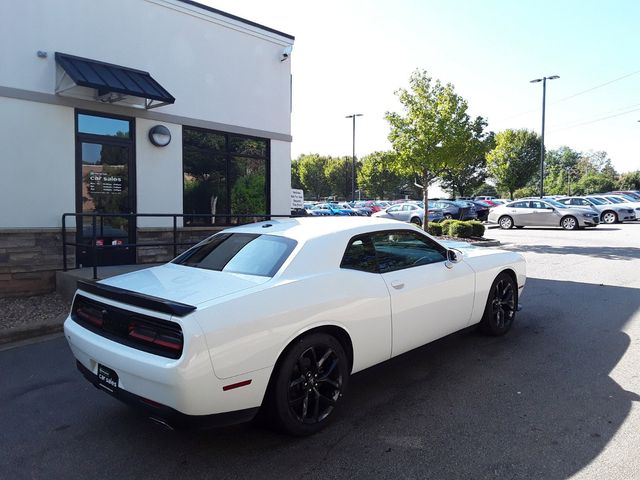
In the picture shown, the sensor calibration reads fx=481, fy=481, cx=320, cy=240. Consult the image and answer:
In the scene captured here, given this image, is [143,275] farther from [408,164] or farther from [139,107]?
[408,164]

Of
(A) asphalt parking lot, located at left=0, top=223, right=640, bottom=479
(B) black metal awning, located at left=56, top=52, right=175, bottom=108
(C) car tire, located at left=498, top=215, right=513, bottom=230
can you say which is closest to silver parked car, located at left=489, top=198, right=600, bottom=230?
(C) car tire, located at left=498, top=215, right=513, bottom=230

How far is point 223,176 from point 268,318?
8.25 m

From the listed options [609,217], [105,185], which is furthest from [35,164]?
[609,217]

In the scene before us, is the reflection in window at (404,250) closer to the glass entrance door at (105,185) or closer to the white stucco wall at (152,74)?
the glass entrance door at (105,185)

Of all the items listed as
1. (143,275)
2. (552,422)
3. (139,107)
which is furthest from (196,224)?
(552,422)

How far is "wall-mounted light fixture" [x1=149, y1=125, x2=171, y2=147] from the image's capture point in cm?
940

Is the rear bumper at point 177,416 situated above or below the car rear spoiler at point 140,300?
below

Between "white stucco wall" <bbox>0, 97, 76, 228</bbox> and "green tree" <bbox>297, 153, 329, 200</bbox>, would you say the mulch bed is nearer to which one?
"white stucco wall" <bbox>0, 97, 76, 228</bbox>

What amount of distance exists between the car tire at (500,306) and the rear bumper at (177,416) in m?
3.25

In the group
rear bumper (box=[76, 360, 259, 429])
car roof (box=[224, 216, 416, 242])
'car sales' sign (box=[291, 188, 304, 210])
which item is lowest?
rear bumper (box=[76, 360, 259, 429])

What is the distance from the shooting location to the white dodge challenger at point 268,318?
286 centimetres

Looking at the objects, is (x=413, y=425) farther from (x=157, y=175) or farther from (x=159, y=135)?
(x=159, y=135)

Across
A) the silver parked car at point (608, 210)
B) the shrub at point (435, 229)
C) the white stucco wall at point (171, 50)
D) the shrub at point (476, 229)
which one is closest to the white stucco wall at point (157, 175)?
the white stucco wall at point (171, 50)

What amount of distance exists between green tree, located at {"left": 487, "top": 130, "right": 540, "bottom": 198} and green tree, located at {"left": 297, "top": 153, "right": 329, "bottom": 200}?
36324 mm
